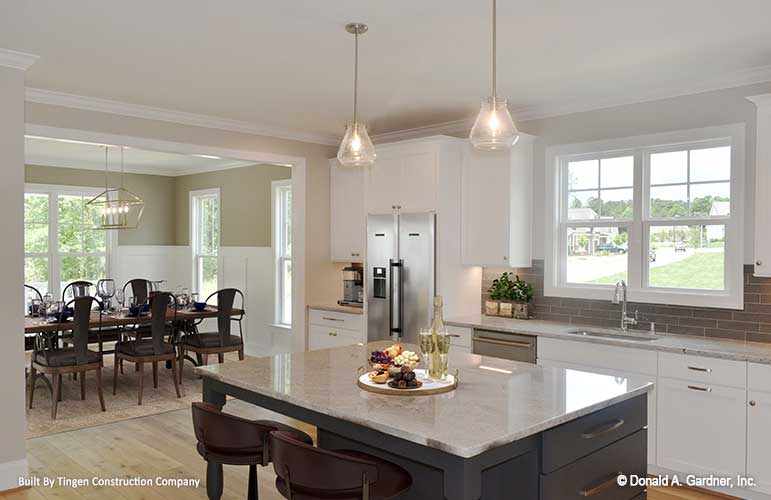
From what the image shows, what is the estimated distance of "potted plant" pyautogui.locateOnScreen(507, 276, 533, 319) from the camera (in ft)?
16.9

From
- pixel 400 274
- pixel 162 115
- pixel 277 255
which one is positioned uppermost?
pixel 162 115

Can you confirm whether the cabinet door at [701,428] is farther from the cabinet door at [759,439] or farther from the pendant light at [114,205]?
the pendant light at [114,205]

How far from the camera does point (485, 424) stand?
6.94 feet

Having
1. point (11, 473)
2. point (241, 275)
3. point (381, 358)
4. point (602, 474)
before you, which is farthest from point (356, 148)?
point (241, 275)

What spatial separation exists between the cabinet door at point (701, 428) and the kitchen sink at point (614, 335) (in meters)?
0.51

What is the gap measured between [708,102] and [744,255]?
42.2 inches

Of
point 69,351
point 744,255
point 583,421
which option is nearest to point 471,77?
point 744,255

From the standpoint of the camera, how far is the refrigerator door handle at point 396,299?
5.45 meters

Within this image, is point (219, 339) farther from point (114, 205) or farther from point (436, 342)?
point (436, 342)

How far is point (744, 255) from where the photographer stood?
4.11 meters

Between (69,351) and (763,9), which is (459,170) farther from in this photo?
(69,351)

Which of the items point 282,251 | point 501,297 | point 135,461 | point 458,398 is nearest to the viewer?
point 458,398

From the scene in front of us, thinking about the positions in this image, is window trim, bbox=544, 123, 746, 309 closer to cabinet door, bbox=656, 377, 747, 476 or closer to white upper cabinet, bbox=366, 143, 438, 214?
cabinet door, bbox=656, 377, 747, 476

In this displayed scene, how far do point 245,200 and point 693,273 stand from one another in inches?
229
